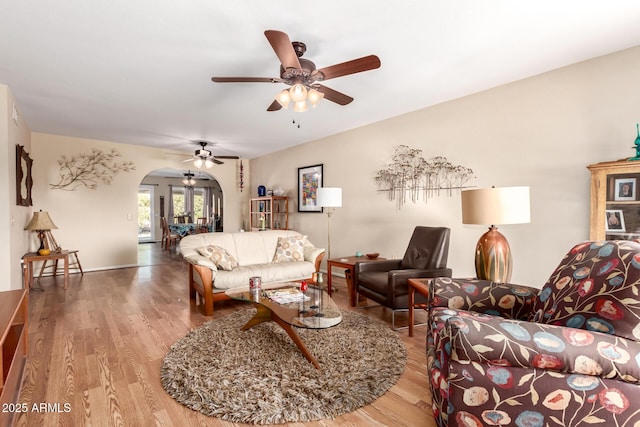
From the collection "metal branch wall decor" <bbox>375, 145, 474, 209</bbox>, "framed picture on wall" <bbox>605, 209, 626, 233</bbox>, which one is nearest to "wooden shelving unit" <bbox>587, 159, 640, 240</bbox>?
"framed picture on wall" <bbox>605, 209, 626, 233</bbox>

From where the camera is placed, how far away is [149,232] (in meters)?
11.5

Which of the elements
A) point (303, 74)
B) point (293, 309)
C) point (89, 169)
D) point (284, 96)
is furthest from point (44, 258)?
point (303, 74)

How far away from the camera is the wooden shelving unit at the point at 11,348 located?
161 centimetres

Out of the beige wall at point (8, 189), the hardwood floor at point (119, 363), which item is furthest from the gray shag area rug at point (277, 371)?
the beige wall at point (8, 189)

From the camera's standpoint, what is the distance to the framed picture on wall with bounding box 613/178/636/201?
2.43m

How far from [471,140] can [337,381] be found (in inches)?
118

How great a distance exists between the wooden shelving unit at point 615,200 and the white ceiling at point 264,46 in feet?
3.37

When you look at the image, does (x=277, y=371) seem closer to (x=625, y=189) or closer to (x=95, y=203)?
(x=625, y=189)

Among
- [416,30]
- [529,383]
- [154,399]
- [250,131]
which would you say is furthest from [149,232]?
[529,383]

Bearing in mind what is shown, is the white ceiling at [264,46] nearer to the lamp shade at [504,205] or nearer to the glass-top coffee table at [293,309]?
the lamp shade at [504,205]

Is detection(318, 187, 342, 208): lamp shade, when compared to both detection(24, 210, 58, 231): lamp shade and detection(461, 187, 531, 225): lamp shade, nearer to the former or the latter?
detection(461, 187, 531, 225): lamp shade

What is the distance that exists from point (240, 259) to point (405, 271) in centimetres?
227

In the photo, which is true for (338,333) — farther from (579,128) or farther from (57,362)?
(579,128)

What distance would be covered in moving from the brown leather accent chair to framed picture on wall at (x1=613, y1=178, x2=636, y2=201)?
138 cm
